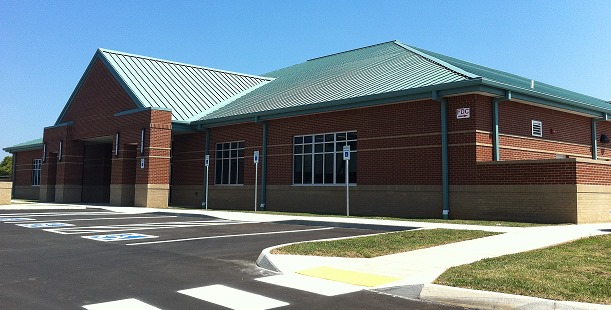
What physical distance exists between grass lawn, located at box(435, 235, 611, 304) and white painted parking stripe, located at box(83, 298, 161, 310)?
12.7 ft

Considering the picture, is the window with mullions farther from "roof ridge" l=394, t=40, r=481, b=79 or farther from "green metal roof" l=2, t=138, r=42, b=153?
"green metal roof" l=2, t=138, r=42, b=153

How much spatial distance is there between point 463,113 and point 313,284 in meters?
12.7

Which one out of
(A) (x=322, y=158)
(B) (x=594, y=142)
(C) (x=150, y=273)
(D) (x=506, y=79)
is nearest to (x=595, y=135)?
(B) (x=594, y=142)

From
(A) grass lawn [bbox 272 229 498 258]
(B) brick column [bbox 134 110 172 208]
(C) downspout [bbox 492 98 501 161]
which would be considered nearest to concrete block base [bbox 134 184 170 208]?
(B) brick column [bbox 134 110 172 208]

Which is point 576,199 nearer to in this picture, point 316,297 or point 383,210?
point 383,210

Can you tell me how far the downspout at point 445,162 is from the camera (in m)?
18.7

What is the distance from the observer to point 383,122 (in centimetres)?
2089

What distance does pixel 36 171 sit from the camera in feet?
143

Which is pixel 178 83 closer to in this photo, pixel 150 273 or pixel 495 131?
pixel 495 131

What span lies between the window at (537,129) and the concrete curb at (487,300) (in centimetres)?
1577

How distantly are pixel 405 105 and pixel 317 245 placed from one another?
10.8m

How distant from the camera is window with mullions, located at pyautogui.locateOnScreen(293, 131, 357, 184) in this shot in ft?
73.2

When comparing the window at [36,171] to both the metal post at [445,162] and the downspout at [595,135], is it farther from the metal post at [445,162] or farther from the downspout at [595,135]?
the downspout at [595,135]

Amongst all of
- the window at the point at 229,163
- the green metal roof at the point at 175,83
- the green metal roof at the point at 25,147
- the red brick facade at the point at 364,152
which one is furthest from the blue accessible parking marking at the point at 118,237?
the green metal roof at the point at 25,147
